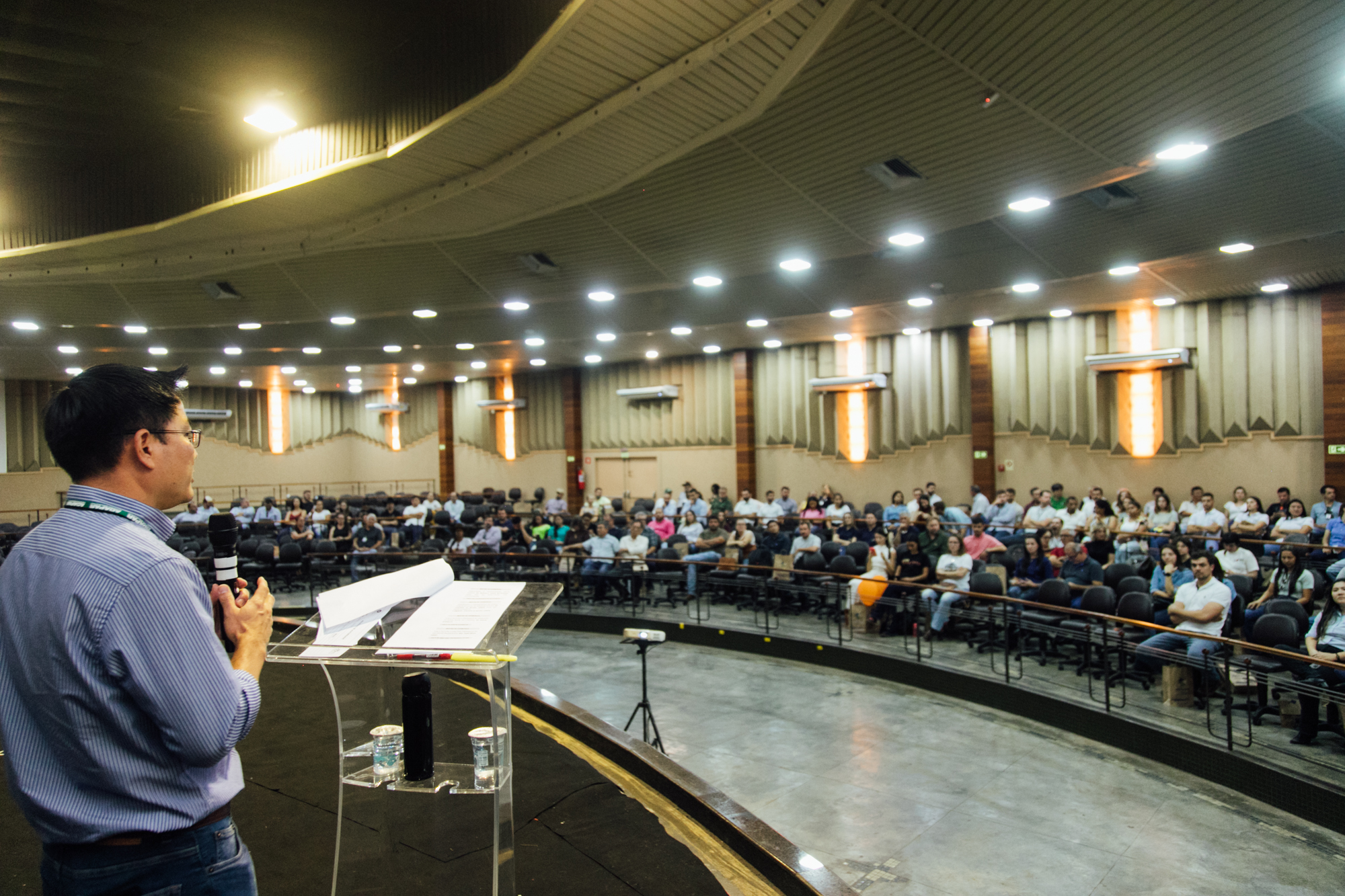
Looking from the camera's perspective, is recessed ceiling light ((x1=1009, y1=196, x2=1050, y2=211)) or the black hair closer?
the black hair

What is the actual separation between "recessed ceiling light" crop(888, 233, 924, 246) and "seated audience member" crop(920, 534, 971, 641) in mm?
3236

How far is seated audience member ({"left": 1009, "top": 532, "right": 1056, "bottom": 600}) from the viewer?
8.22m

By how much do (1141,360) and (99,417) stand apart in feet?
48.2

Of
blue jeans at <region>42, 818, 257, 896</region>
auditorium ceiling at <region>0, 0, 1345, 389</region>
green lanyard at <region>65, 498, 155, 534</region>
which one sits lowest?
blue jeans at <region>42, 818, 257, 896</region>

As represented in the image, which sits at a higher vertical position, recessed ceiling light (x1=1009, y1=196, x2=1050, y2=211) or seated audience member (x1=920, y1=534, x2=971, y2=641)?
recessed ceiling light (x1=1009, y1=196, x2=1050, y2=211)

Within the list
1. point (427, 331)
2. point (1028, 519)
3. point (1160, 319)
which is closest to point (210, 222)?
point (427, 331)

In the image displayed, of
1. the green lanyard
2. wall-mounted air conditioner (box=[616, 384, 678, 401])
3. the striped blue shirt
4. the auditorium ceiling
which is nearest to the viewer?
the striped blue shirt

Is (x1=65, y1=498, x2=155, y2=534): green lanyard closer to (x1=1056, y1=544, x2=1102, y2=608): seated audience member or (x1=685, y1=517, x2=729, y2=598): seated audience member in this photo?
(x1=1056, y1=544, x2=1102, y2=608): seated audience member

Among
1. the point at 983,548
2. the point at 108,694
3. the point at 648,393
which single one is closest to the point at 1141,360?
the point at 983,548

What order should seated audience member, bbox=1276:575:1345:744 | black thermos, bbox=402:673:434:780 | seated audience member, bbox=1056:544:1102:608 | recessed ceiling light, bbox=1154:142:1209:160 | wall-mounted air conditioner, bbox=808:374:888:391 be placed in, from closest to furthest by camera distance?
black thermos, bbox=402:673:434:780, seated audience member, bbox=1276:575:1345:744, recessed ceiling light, bbox=1154:142:1209:160, seated audience member, bbox=1056:544:1102:608, wall-mounted air conditioner, bbox=808:374:888:391

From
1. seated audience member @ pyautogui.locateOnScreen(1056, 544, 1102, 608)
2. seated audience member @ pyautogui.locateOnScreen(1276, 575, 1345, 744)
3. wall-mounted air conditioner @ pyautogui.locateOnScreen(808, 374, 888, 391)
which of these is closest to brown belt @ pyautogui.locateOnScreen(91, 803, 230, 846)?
seated audience member @ pyautogui.locateOnScreen(1276, 575, 1345, 744)

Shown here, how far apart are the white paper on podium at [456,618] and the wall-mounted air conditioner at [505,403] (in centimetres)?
2040

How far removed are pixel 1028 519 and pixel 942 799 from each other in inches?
328

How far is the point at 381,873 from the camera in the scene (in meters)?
2.72
